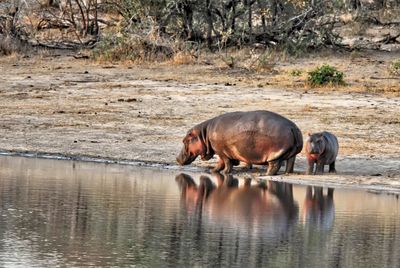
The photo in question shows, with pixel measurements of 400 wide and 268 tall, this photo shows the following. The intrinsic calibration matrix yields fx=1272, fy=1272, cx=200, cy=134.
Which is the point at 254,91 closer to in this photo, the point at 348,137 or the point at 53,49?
the point at 348,137

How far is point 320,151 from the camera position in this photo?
555 inches

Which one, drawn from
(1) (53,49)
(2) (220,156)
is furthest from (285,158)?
(1) (53,49)

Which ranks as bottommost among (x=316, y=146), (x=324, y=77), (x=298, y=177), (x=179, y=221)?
(x=179, y=221)

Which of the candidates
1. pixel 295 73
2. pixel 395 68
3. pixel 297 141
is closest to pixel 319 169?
pixel 297 141

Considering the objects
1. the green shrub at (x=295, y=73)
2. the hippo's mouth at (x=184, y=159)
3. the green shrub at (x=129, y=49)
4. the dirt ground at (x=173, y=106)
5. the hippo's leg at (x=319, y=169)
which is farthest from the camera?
the green shrub at (x=129, y=49)

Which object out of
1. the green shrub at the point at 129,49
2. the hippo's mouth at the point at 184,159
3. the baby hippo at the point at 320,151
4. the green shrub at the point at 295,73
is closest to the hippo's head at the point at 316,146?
the baby hippo at the point at 320,151

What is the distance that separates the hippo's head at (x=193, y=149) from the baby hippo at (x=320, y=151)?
51.8 inches

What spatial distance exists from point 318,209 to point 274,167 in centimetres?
244

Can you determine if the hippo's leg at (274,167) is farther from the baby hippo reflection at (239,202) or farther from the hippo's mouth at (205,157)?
the hippo's mouth at (205,157)

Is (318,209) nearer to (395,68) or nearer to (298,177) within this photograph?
(298,177)

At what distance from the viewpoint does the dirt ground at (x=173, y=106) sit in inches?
621

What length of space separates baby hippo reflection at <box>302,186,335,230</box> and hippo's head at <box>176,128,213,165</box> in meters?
1.92

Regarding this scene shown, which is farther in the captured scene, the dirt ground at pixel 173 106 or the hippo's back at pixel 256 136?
the dirt ground at pixel 173 106

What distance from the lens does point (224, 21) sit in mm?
25250
